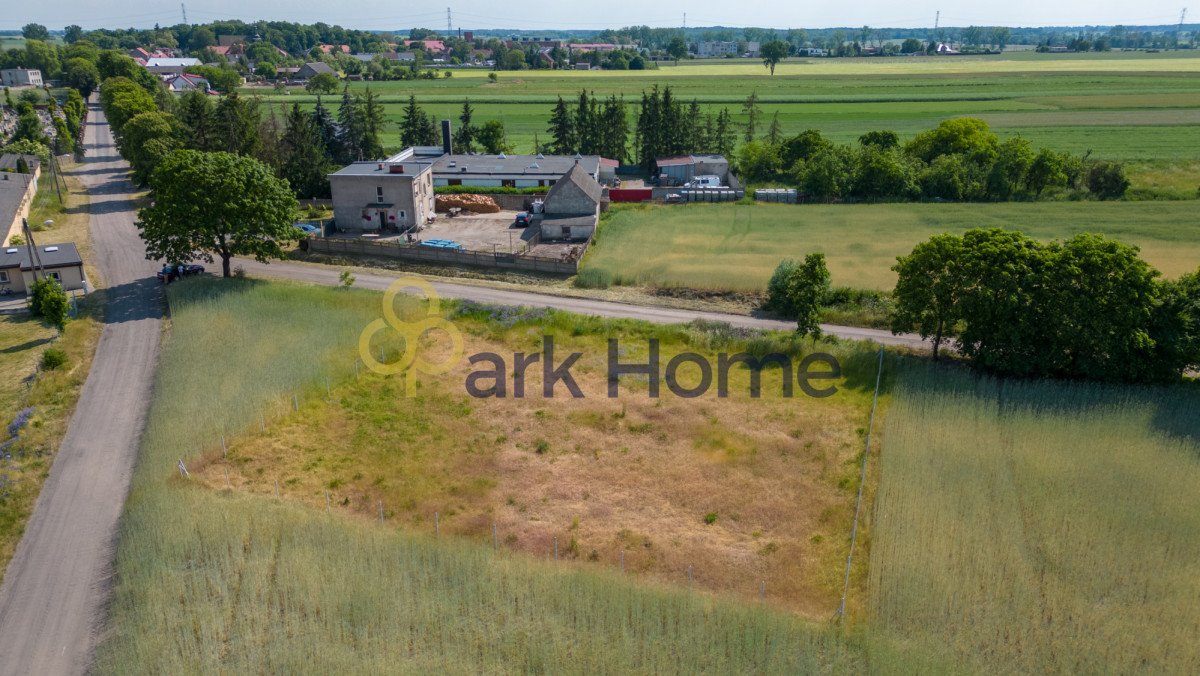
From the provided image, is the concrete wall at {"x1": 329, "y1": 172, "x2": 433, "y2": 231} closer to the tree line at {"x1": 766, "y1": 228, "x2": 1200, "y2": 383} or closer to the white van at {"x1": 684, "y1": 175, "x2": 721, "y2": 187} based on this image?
the white van at {"x1": 684, "y1": 175, "x2": 721, "y2": 187}

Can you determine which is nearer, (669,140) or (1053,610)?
(1053,610)

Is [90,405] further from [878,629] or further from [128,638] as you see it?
[878,629]

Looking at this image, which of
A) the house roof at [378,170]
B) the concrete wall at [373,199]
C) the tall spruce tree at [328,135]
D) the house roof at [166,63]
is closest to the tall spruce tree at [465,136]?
the tall spruce tree at [328,135]

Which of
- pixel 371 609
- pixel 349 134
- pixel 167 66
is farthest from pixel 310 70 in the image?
pixel 371 609

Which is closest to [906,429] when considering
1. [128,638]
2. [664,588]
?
[664,588]

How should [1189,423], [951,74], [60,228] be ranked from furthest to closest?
[951,74] → [60,228] → [1189,423]

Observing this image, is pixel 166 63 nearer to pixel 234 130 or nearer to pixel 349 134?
pixel 349 134
